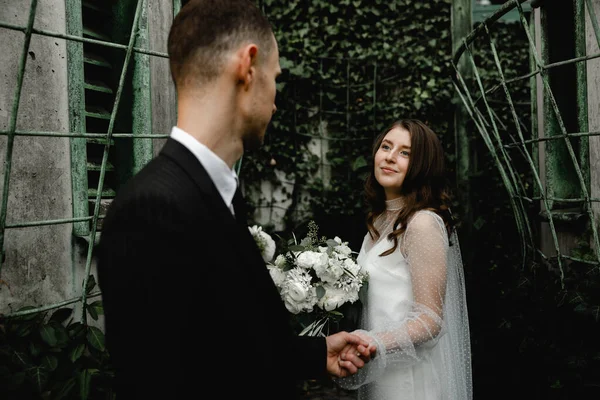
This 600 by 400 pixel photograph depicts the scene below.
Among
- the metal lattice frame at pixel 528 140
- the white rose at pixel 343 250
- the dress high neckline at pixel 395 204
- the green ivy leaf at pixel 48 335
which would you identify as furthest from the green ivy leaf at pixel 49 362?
the metal lattice frame at pixel 528 140

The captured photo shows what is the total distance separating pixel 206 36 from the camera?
4.09ft

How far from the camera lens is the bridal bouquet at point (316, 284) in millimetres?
2121

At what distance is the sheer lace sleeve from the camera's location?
2049 millimetres

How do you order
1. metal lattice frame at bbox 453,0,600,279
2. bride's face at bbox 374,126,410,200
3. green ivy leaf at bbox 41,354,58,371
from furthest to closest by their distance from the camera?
1. metal lattice frame at bbox 453,0,600,279
2. bride's face at bbox 374,126,410,200
3. green ivy leaf at bbox 41,354,58,371

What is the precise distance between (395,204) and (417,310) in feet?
1.87

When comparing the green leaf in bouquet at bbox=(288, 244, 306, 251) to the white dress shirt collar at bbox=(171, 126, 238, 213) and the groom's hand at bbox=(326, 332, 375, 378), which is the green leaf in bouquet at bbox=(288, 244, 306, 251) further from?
the white dress shirt collar at bbox=(171, 126, 238, 213)

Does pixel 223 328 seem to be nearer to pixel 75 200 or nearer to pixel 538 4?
pixel 75 200

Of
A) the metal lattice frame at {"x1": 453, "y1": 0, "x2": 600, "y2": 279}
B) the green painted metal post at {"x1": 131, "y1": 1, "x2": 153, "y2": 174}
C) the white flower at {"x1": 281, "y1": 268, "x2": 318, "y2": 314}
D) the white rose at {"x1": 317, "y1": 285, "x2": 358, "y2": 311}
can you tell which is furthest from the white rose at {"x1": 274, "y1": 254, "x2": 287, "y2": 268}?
the metal lattice frame at {"x1": 453, "y1": 0, "x2": 600, "y2": 279}

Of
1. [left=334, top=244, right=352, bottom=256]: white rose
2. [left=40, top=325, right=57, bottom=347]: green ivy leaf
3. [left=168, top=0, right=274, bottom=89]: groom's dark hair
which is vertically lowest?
[left=40, top=325, right=57, bottom=347]: green ivy leaf

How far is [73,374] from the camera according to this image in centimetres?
208

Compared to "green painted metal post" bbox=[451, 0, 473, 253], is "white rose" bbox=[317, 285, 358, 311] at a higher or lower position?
lower

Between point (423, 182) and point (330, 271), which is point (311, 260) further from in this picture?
point (423, 182)

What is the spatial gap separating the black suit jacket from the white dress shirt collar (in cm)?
3

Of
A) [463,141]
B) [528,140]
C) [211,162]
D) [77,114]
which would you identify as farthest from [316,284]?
[463,141]
